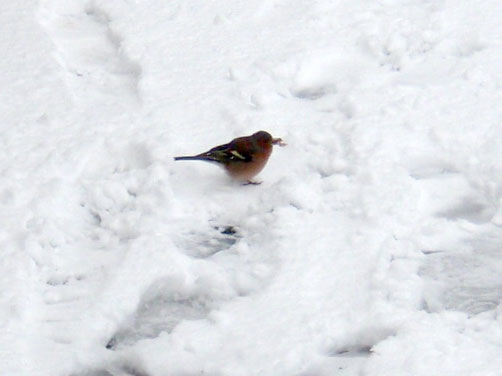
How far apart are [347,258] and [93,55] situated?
9.29 feet

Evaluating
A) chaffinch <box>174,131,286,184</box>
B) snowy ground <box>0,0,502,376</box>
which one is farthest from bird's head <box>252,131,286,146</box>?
snowy ground <box>0,0,502,376</box>

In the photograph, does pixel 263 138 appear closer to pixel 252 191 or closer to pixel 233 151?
pixel 233 151

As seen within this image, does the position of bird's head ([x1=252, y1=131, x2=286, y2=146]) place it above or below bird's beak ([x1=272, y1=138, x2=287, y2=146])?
above

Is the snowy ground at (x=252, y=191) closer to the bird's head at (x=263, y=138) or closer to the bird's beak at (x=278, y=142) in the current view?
the bird's beak at (x=278, y=142)

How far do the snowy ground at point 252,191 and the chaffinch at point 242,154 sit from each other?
A: 0.37ft

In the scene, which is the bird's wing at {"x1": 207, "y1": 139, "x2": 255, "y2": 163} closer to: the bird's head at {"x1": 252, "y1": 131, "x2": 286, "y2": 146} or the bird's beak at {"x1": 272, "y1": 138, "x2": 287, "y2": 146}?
the bird's head at {"x1": 252, "y1": 131, "x2": 286, "y2": 146}

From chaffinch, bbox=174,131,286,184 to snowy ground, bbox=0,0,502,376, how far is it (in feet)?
0.37

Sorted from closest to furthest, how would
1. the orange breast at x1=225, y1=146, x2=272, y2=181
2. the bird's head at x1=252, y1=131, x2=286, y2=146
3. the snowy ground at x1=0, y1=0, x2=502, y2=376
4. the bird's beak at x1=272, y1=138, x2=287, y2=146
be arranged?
1. the snowy ground at x1=0, y1=0, x2=502, y2=376
2. the orange breast at x1=225, y1=146, x2=272, y2=181
3. the bird's head at x1=252, y1=131, x2=286, y2=146
4. the bird's beak at x1=272, y1=138, x2=287, y2=146

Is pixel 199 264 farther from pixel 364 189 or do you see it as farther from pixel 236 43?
pixel 236 43

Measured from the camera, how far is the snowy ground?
3988mm

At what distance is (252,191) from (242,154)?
0.78 feet

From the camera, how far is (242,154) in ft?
16.3

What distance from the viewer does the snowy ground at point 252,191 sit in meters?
3.99

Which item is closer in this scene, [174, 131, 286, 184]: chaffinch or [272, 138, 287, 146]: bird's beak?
[174, 131, 286, 184]: chaffinch
